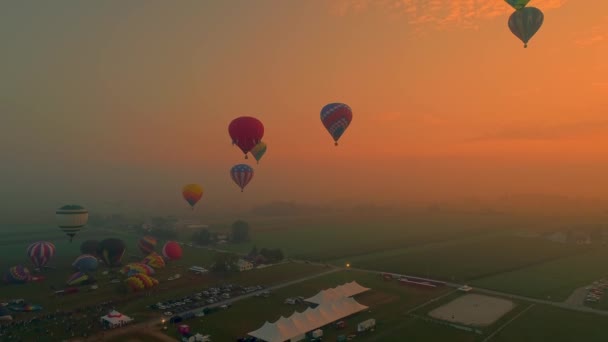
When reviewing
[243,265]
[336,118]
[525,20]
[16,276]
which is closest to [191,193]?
[243,265]

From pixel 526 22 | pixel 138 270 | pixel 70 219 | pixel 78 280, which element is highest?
pixel 526 22

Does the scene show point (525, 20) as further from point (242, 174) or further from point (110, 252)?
point (110, 252)

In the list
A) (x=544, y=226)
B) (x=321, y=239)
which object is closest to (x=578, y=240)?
(x=544, y=226)

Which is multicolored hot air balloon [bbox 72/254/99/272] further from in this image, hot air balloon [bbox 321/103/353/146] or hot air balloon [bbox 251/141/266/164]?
hot air balloon [bbox 321/103/353/146]

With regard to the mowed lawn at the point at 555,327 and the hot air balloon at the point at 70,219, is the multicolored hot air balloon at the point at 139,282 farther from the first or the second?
the mowed lawn at the point at 555,327

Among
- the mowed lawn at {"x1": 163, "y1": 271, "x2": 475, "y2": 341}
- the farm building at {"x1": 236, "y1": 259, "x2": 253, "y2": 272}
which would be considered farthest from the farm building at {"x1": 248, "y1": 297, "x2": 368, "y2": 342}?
the farm building at {"x1": 236, "y1": 259, "x2": 253, "y2": 272}
